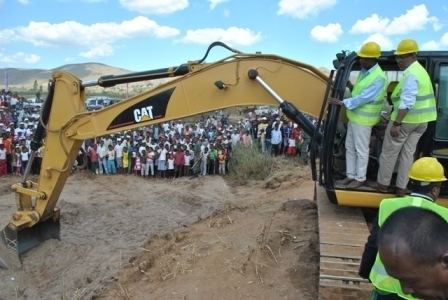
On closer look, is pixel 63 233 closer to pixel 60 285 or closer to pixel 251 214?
pixel 60 285

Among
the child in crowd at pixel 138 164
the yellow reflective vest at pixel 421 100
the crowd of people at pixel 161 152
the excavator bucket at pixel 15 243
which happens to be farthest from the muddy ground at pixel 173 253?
the child in crowd at pixel 138 164

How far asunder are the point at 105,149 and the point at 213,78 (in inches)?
430

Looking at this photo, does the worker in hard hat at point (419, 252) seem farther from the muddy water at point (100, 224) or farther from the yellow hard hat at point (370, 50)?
the muddy water at point (100, 224)

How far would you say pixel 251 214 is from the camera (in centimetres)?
842

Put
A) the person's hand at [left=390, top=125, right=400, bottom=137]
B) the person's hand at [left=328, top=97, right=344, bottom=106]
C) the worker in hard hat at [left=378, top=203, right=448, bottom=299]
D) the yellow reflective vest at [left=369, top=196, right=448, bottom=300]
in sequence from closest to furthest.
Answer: the worker in hard hat at [left=378, top=203, right=448, bottom=299], the yellow reflective vest at [left=369, top=196, right=448, bottom=300], the person's hand at [left=390, top=125, right=400, bottom=137], the person's hand at [left=328, top=97, right=344, bottom=106]

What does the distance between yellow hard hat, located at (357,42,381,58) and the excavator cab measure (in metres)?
0.18

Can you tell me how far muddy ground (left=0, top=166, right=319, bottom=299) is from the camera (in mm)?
5602

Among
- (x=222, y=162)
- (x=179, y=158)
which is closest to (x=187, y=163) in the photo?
(x=179, y=158)

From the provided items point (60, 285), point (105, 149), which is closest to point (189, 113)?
point (60, 285)

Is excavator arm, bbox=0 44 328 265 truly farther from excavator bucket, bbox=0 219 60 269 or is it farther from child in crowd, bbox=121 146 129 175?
child in crowd, bbox=121 146 129 175

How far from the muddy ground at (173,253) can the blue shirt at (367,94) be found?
166 centimetres

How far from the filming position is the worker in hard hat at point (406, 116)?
5.02m

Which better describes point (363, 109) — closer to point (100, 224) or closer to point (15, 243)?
point (15, 243)

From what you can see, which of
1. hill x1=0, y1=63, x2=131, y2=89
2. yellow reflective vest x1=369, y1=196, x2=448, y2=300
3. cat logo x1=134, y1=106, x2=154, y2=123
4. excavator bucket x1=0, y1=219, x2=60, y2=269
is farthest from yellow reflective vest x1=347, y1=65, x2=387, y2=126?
hill x1=0, y1=63, x2=131, y2=89
